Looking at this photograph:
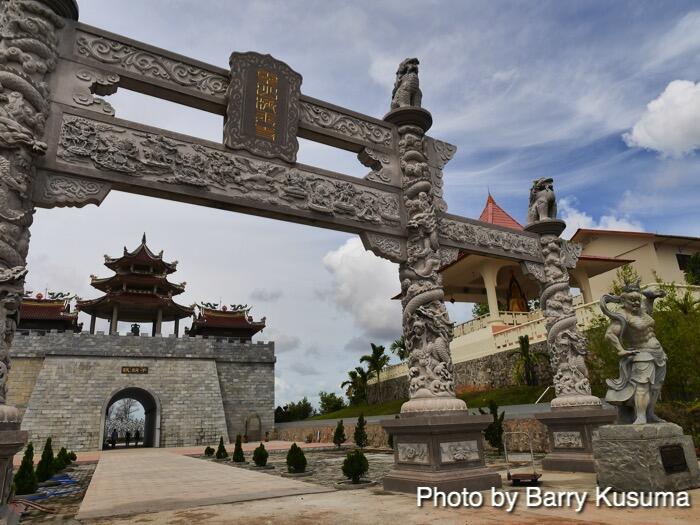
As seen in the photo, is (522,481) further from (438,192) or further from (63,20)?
(63,20)

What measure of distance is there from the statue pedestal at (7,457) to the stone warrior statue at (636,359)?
251 inches

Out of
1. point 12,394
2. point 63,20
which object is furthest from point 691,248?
point 12,394

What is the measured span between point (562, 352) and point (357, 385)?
78.2ft

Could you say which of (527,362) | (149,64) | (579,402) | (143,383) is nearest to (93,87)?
(149,64)

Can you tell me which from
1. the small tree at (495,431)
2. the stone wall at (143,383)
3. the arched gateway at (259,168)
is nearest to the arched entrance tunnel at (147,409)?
the stone wall at (143,383)

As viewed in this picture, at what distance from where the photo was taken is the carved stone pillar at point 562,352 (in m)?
7.68

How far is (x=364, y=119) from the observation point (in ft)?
25.0

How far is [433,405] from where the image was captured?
607 centimetres

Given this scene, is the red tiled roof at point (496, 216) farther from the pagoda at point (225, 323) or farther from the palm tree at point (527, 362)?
the pagoda at point (225, 323)

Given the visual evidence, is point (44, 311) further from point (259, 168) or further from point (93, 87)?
point (259, 168)

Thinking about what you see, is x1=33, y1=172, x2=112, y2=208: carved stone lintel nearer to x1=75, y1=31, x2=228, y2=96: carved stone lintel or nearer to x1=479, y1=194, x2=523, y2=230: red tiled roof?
x1=75, y1=31, x2=228, y2=96: carved stone lintel

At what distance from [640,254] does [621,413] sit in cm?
2114

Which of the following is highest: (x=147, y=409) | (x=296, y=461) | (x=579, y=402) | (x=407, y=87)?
(x=407, y=87)

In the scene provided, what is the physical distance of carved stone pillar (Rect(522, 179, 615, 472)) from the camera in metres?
7.68
